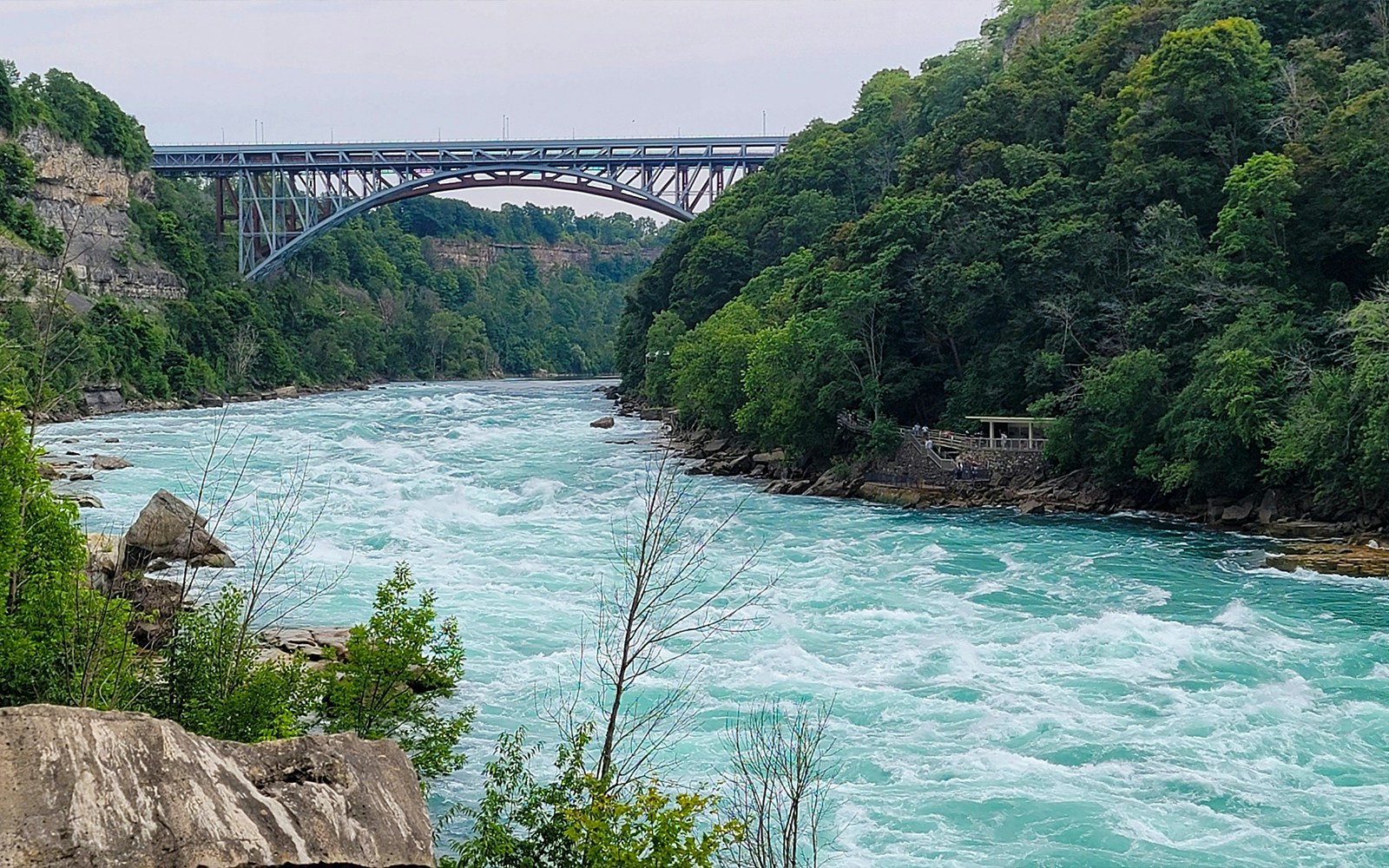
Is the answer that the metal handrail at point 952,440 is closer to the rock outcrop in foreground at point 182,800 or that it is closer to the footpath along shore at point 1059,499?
the footpath along shore at point 1059,499

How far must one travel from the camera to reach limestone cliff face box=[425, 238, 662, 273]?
110 metres

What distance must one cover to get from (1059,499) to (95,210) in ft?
155

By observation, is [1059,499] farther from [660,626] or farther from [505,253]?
[505,253]

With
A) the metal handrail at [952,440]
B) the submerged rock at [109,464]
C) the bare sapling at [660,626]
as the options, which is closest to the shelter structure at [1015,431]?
the metal handrail at [952,440]

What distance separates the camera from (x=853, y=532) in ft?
75.1

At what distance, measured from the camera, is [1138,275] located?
88.4 feet

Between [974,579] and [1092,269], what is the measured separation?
435 inches

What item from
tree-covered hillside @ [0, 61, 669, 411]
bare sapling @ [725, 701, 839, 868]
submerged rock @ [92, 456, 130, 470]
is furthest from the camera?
tree-covered hillside @ [0, 61, 669, 411]

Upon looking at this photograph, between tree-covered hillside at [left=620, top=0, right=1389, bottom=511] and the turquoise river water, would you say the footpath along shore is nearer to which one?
tree-covered hillside at [left=620, top=0, right=1389, bottom=511]

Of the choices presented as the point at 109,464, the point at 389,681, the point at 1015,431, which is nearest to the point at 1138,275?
the point at 1015,431

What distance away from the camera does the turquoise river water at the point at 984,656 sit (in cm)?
1027

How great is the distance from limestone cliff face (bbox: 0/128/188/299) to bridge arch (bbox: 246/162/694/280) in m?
6.41

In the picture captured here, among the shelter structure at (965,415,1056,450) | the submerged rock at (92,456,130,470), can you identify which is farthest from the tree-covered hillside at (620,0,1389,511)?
the submerged rock at (92,456,130,470)

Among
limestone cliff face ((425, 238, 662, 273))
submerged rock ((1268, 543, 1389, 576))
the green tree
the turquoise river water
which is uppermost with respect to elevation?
limestone cliff face ((425, 238, 662, 273))
